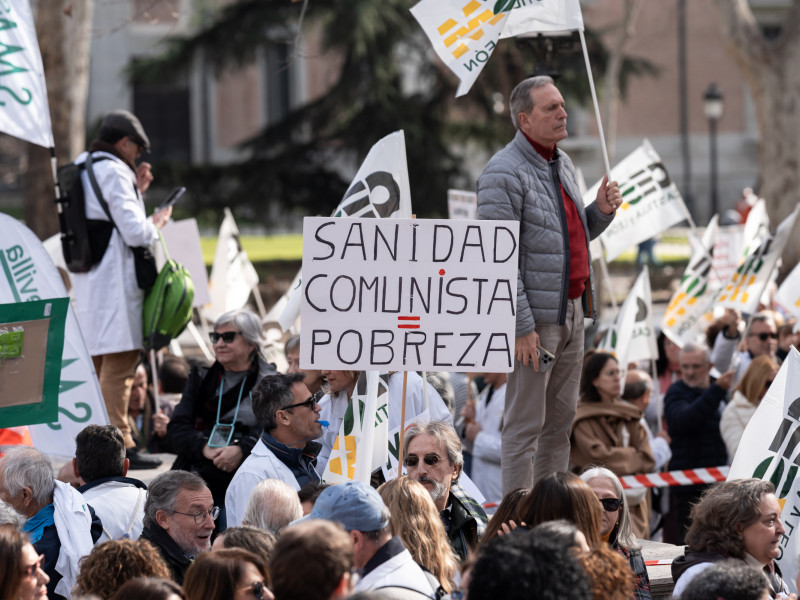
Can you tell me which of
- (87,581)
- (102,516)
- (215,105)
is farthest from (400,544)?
(215,105)

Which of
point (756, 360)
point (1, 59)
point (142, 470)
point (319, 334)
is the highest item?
point (1, 59)

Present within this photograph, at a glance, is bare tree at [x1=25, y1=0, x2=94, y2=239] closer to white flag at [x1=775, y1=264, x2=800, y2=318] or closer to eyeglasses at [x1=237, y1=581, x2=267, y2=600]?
white flag at [x1=775, y1=264, x2=800, y2=318]

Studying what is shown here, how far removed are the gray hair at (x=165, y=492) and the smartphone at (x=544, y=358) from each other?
1.71 metres

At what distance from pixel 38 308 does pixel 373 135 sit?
1438 centimetres

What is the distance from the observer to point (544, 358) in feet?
19.6

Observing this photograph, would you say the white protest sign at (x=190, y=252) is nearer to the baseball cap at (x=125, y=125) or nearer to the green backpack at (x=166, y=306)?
the green backpack at (x=166, y=306)

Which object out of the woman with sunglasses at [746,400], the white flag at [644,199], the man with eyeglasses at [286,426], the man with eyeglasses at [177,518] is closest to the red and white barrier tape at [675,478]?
the woman with sunglasses at [746,400]

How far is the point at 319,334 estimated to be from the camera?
5484 mm

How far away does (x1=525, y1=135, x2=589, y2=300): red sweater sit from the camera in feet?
20.1

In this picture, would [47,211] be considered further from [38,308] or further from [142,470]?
[38,308]

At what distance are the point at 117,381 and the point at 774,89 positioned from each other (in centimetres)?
1218

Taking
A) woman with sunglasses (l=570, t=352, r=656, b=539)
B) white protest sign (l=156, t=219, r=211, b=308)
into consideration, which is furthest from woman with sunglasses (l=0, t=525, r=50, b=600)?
white protest sign (l=156, t=219, r=211, b=308)

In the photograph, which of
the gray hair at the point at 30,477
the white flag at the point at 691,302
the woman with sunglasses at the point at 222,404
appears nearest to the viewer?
the gray hair at the point at 30,477

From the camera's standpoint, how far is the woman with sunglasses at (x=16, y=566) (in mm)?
Result: 3865
